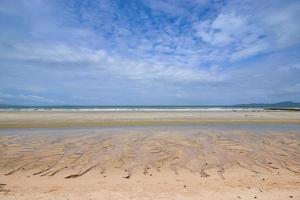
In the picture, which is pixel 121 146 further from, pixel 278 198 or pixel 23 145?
pixel 278 198

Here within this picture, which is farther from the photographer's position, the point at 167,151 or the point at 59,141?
the point at 59,141

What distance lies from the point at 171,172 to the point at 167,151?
2865 millimetres

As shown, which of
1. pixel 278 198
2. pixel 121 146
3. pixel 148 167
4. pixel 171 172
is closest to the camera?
pixel 278 198

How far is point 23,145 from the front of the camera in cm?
1153

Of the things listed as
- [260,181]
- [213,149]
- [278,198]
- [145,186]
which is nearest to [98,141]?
[213,149]

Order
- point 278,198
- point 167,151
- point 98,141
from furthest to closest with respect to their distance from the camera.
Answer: point 98,141 → point 167,151 → point 278,198

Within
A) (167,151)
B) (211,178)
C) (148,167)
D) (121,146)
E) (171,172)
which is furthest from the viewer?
(121,146)

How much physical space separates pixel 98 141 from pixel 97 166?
4.64 metres

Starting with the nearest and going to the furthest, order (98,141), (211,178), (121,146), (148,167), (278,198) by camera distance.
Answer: (278,198), (211,178), (148,167), (121,146), (98,141)

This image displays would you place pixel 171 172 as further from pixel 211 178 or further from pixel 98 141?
pixel 98 141

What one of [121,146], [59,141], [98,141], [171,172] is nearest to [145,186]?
[171,172]

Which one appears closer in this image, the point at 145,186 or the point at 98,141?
the point at 145,186

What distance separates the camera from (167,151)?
10289mm

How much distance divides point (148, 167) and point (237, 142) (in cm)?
667
